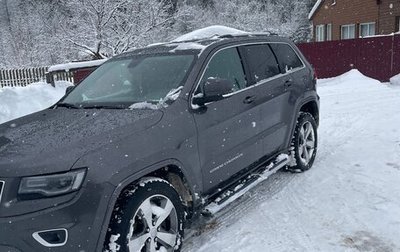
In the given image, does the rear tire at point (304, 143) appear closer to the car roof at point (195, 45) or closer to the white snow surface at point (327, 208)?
the white snow surface at point (327, 208)

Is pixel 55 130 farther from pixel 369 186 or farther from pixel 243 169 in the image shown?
pixel 369 186

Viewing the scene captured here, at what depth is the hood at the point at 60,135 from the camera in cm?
271

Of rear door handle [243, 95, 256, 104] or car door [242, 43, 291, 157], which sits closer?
rear door handle [243, 95, 256, 104]

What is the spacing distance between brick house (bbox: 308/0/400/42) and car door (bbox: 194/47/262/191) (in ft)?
62.8

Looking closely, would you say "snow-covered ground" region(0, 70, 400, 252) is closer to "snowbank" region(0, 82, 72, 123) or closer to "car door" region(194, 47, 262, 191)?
"car door" region(194, 47, 262, 191)

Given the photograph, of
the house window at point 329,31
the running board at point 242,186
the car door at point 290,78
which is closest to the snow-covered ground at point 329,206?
the running board at point 242,186

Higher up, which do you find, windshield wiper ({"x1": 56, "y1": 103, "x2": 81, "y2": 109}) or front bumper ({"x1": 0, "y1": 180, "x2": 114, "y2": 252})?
windshield wiper ({"x1": 56, "y1": 103, "x2": 81, "y2": 109})

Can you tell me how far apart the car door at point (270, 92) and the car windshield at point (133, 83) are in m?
0.93

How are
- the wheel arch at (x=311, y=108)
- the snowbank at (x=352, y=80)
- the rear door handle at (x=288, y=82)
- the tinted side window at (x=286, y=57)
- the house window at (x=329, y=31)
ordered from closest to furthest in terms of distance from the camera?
the rear door handle at (x=288, y=82)
the tinted side window at (x=286, y=57)
the wheel arch at (x=311, y=108)
the snowbank at (x=352, y=80)
the house window at (x=329, y=31)

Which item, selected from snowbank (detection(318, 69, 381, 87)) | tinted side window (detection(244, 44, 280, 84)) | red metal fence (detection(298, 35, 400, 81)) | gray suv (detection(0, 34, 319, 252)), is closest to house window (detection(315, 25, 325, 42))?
red metal fence (detection(298, 35, 400, 81))

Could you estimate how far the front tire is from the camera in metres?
2.91

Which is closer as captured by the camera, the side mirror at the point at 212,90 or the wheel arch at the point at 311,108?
the side mirror at the point at 212,90

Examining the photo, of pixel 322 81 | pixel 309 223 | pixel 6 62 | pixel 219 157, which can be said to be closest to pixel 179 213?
pixel 219 157

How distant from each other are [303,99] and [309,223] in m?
1.91
